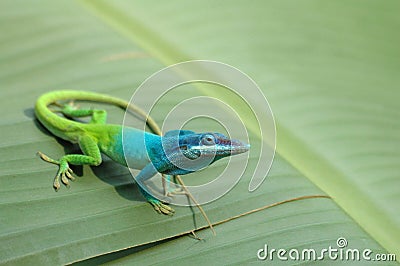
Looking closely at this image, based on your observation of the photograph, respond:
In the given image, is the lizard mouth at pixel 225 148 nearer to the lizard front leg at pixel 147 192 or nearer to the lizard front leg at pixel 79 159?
the lizard front leg at pixel 147 192

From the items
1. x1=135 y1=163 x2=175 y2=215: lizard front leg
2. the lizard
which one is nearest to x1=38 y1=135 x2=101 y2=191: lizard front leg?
the lizard

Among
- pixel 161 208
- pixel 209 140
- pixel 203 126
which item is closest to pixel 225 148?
pixel 209 140

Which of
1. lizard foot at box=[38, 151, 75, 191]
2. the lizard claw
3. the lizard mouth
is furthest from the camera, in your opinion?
the lizard claw

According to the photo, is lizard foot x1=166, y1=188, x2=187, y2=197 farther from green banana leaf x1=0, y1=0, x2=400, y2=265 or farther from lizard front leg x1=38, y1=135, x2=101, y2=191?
lizard front leg x1=38, y1=135, x2=101, y2=191

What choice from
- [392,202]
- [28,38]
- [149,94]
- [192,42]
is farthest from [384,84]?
[28,38]

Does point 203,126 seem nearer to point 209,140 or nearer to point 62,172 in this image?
point 209,140

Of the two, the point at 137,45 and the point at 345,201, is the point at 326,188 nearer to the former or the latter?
the point at 345,201
